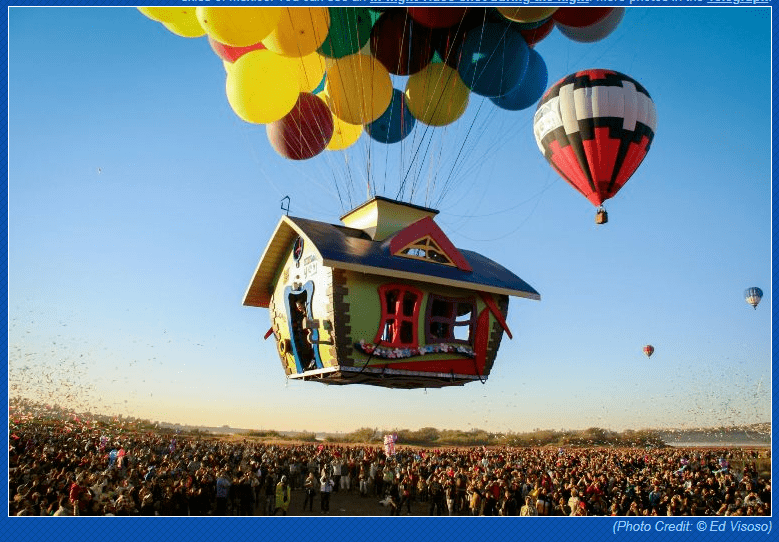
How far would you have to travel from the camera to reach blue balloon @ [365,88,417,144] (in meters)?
14.3

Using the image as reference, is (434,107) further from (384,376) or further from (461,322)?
(384,376)

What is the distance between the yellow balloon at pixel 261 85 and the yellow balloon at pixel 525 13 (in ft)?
11.6

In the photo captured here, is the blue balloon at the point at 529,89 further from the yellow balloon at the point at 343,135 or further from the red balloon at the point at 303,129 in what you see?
the red balloon at the point at 303,129

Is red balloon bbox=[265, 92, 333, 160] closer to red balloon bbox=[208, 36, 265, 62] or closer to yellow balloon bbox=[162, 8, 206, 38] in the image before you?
red balloon bbox=[208, 36, 265, 62]

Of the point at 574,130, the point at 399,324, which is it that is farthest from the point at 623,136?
the point at 399,324

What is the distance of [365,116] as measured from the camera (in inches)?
535

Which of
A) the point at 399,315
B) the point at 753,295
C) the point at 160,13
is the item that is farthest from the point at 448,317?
the point at 753,295

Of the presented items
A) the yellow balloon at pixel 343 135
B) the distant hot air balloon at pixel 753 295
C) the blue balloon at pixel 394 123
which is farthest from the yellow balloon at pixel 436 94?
the distant hot air balloon at pixel 753 295

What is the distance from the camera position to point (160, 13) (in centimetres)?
1148

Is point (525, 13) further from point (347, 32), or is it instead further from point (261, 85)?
point (261, 85)

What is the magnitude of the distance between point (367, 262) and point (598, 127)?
571 cm

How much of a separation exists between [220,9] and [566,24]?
19.5ft

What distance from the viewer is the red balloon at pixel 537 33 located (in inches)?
537

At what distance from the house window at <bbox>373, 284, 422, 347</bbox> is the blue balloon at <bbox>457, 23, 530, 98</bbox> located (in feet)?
12.9
